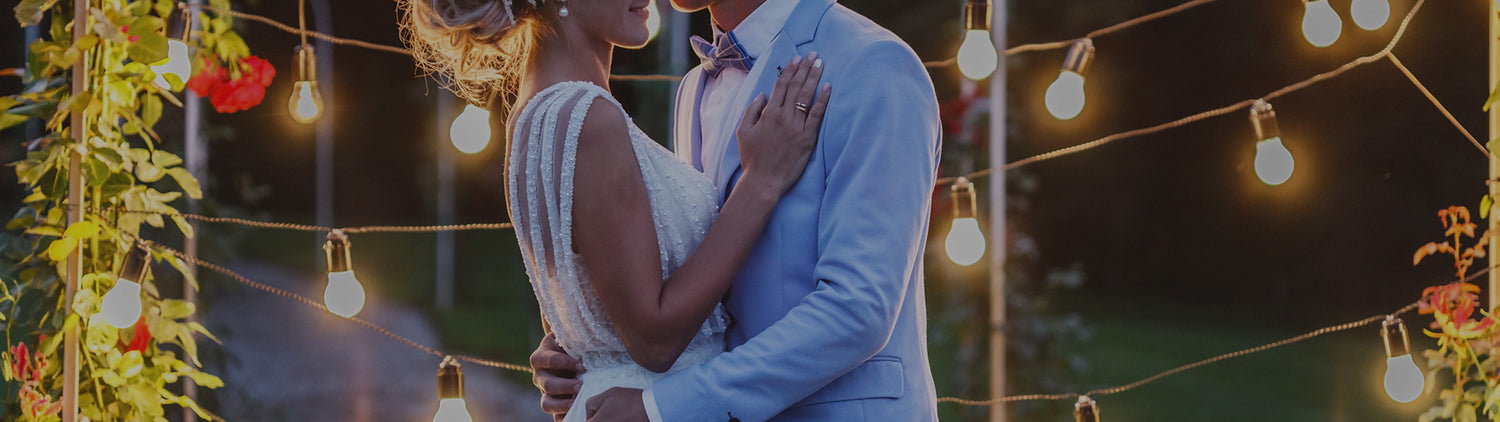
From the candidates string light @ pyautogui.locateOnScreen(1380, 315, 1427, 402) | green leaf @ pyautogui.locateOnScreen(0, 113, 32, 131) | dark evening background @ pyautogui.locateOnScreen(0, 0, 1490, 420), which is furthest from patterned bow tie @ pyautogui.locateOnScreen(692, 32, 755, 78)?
dark evening background @ pyautogui.locateOnScreen(0, 0, 1490, 420)

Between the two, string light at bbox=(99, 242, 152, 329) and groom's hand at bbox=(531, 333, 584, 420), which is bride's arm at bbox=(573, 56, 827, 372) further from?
string light at bbox=(99, 242, 152, 329)

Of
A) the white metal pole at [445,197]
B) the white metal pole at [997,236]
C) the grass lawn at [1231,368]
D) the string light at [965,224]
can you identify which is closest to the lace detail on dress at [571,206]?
the string light at [965,224]

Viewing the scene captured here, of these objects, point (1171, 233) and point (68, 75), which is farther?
point (1171, 233)

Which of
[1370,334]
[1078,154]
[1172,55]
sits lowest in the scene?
[1370,334]

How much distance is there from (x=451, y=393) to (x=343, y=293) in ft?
0.90

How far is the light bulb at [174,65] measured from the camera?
2318 mm

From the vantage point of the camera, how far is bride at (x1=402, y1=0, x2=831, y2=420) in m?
1.33

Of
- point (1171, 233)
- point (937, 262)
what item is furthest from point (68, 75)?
point (1171, 233)

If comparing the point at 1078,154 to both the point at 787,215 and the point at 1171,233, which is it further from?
the point at 787,215

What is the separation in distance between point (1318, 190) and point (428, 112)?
6.05m

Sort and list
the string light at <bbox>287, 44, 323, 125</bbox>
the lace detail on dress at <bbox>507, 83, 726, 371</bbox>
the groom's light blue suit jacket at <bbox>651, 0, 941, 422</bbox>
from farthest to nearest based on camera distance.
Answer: the string light at <bbox>287, 44, 323, 125</bbox>, the lace detail on dress at <bbox>507, 83, 726, 371</bbox>, the groom's light blue suit jacket at <bbox>651, 0, 941, 422</bbox>

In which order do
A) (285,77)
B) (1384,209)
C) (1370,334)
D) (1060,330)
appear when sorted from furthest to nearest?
(1370,334) < (1384,209) < (285,77) < (1060,330)

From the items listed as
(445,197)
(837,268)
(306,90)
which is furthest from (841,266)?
(445,197)

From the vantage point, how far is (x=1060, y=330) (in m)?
3.52
